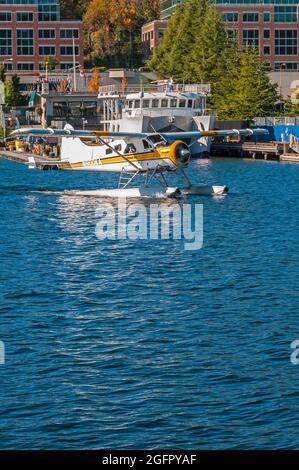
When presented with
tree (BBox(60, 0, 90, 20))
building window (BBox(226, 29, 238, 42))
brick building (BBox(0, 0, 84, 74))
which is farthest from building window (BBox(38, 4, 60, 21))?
building window (BBox(226, 29, 238, 42))

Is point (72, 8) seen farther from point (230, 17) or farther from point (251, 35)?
point (251, 35)

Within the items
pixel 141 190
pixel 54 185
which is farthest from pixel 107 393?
pixel 54 185

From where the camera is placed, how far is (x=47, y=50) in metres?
168

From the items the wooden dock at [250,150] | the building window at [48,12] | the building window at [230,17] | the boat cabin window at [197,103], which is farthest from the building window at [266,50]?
the boat cabin window at [197,103]

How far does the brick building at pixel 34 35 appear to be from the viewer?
166125 millimetres

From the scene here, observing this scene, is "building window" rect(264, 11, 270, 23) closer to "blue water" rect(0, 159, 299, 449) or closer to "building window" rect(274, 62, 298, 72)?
"building window" rect(274, 62, 298, 72)

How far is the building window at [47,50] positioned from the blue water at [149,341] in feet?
407

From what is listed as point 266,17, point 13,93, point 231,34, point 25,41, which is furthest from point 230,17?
point 13,93

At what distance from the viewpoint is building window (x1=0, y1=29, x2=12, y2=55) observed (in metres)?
166

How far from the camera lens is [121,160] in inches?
2283

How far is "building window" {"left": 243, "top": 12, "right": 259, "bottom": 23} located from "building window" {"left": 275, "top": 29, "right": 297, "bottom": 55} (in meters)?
3.30
